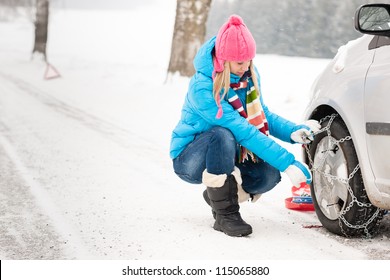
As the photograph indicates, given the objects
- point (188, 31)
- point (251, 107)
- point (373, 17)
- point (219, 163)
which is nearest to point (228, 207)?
point (219, 163)

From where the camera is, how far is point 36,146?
789cm

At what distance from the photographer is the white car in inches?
147

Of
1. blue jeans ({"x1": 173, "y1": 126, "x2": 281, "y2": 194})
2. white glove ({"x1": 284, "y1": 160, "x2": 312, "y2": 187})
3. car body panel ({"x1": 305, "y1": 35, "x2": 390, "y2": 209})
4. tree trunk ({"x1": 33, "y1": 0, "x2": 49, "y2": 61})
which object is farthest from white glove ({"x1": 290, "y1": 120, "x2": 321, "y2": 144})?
tree trunk ({"x1": 33, "y1": 0, "x2": 49, "y2": 61})

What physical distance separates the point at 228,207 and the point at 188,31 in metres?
9.38

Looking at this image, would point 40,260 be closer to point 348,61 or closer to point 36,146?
point 348,61

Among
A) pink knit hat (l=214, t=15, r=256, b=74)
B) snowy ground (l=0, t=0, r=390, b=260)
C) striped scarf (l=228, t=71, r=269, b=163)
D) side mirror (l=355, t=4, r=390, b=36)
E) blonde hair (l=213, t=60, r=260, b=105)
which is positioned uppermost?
side mirror (l=355, t=4, r=390, b=36)

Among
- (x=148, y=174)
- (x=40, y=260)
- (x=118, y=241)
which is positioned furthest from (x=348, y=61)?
(x=148, y=174)

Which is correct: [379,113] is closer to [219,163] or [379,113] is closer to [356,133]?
[356,133]

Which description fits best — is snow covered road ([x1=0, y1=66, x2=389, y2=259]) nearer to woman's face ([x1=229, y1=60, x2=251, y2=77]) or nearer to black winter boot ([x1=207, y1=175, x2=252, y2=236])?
black winter boot ([x1=207, y1=175, x2=252, y2=236])

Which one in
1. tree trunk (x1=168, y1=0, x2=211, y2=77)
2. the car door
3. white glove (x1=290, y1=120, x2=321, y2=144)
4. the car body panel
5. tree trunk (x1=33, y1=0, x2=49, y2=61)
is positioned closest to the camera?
the car door

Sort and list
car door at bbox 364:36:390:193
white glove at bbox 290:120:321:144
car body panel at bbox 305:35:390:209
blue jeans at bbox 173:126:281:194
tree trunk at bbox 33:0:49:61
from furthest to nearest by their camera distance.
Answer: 1. tree trunk at bbox 33:0:49:61
2. white glove at bbox 290:120:321:144
3. blue jeans at bbox 173:126:281:194
4. car body panel at bbox 305:35:390:209
5. car door at bbox 364:36:390:193

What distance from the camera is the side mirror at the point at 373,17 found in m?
3.79

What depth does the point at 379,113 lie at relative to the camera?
12.1ft

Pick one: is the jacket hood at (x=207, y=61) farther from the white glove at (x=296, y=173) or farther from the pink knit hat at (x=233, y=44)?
the white glove at (x=296, y=173)
